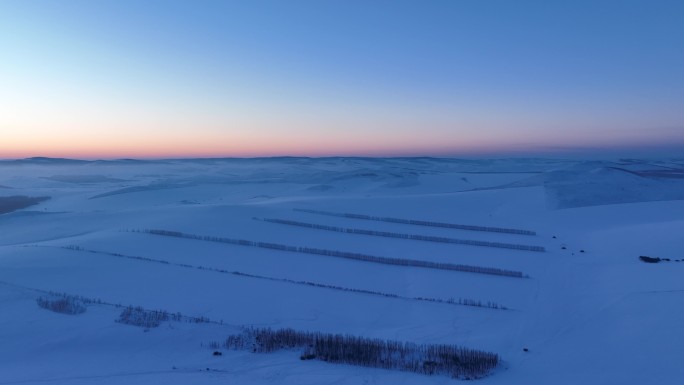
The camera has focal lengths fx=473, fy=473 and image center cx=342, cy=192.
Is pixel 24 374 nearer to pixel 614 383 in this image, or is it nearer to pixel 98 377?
pixel 98 377

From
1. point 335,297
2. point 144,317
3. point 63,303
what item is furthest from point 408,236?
point 63,303

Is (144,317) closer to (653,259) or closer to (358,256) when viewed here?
(358,256)

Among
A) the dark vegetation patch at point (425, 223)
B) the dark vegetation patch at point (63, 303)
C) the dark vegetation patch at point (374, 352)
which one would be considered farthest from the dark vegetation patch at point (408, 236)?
the dark vegetation patch at point (63, 303)

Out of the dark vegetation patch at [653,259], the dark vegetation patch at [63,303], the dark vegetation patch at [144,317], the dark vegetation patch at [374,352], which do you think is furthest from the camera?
the dark vegetation patch at [653,259]

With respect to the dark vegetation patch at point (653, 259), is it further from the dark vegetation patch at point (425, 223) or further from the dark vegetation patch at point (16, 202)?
the dark vegetation patch at point (16, 202)

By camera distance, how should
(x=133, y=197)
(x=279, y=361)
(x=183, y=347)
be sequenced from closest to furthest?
(x=279, y=361) < (x=183, y=347) < (x=133, y=197)

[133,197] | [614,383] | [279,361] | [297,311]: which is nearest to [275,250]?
[297,311]
